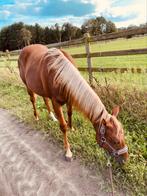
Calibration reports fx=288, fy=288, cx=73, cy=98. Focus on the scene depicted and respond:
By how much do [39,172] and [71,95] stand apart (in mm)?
1004

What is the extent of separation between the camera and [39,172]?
136 inches

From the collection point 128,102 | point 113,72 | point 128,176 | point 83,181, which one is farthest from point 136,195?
point 113,72

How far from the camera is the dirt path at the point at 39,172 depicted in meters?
3.05

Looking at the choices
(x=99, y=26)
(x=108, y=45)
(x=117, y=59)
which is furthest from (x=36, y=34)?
(x=117, y=59)

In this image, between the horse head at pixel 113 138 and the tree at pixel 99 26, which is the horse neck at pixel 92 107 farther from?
the tree at pixel 99 26

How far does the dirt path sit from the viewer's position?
3.05 meters

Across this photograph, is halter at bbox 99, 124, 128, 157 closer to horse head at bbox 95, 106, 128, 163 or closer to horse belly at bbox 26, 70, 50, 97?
horse head at bbox 95, 106, 128, 163

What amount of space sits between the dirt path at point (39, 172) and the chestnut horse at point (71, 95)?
0.28m

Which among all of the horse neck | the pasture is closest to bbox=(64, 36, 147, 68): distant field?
the pasture

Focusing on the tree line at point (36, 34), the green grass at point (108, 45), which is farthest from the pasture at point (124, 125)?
the tree line at point (36, 34)

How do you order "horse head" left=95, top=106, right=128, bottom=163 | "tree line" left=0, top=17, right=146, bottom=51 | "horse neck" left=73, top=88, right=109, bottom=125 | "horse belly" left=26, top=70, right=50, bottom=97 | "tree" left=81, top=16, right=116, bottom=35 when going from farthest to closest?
"tree line" left=0, top=17, right=146, bottom=51
"tree" left=81, top=16, right=116, bottom=35
"horse belly" left=26, top=70, right=50, bottom=97
"horse neck" left=73, top=88, right=109, bottom=125
"horse head" left=95, top=106, right=128, bottom=163

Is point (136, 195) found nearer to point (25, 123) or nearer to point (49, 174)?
point (49, 174)

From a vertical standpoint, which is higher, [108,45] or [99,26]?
[99,26]

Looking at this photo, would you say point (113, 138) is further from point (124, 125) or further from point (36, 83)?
point (36, 83)
